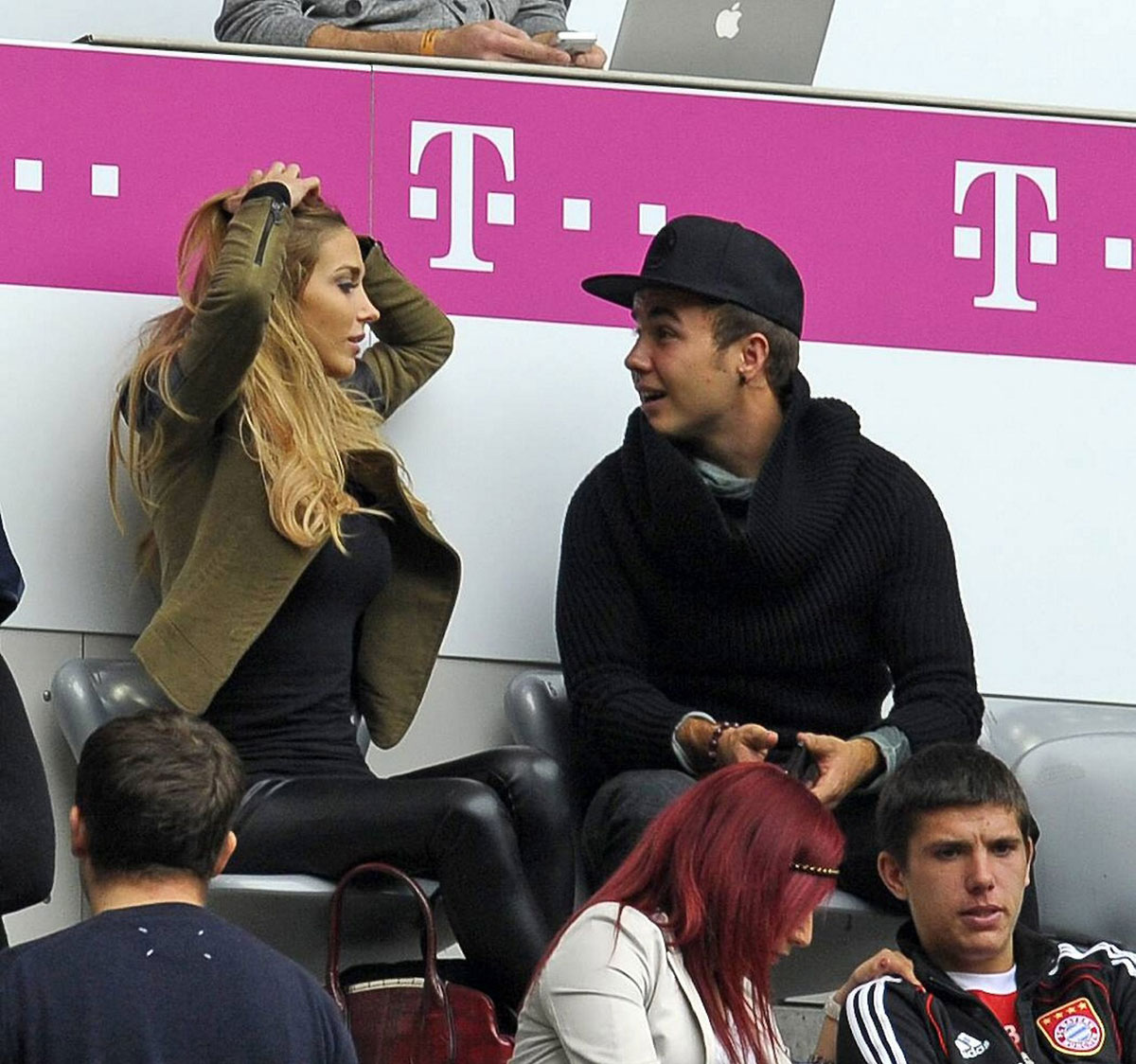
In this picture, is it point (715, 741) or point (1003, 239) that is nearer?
point (715, 741)

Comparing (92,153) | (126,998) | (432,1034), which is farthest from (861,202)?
(126,998)

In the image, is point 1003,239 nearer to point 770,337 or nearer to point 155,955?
point 770,337

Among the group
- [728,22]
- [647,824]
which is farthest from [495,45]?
[647,824]

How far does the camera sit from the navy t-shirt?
91.3 inches

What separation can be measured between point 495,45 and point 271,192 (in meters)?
0.64

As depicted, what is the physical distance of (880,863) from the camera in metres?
3.43

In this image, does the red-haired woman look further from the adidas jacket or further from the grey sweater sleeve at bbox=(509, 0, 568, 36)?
the grey sweater sleeve at bbox=(509, 0, 568, 36)

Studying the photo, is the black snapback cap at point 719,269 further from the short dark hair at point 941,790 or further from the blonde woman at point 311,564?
the short dark hair at point 941,790

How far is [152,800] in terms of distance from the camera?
2.49m

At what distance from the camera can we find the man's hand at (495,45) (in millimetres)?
4395

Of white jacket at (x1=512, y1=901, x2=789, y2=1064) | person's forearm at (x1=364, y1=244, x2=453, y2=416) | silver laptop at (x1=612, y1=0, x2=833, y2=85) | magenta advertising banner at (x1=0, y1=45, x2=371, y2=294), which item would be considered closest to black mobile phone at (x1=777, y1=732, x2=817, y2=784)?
person's forearm at (x1=364, y1=244, x2=453, y2=416)

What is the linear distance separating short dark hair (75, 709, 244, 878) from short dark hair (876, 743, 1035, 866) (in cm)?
109

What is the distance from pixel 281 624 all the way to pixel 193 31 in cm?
243

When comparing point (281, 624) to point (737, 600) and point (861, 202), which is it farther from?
point (861, 202)
